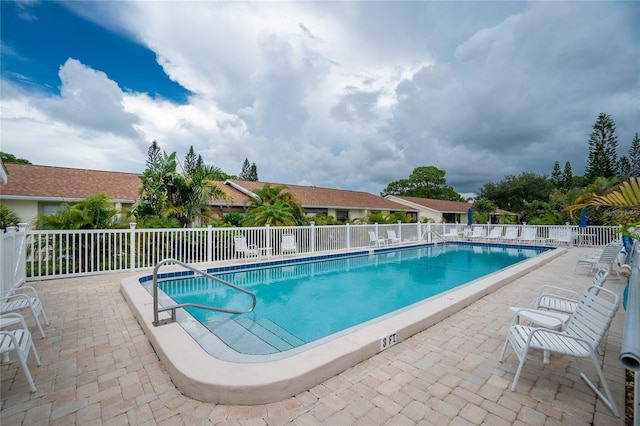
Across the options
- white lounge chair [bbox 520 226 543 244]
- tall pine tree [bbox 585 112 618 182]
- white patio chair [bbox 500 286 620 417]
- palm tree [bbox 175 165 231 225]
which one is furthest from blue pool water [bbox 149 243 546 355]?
tall pine tree [bbox 585 112 618 182]

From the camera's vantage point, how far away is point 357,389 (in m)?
2.75

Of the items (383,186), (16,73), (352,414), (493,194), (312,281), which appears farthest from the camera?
(383,186)

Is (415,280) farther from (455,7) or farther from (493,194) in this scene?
(493,194)

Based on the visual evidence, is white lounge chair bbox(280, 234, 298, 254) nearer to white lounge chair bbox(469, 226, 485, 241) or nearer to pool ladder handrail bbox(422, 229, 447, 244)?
pool ladder handrail bbox(422, 229, 447, 244)

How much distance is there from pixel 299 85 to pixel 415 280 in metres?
11.8

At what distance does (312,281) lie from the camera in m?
8.59

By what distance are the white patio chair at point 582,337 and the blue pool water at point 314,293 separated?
2.87m

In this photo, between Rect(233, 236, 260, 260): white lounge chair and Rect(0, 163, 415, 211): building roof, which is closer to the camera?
Rect(233, 236, 260, 260): white lounge chair

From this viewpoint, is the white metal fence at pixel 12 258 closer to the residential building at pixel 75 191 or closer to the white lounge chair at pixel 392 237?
the residential building at pixel 75 191

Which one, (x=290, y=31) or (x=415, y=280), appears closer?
(x=415, y=280)

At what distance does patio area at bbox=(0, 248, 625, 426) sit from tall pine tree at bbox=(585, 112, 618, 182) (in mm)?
39340

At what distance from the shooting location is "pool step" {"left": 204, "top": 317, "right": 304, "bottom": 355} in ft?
13.4

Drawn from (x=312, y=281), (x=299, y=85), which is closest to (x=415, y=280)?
(x=312, y=281)

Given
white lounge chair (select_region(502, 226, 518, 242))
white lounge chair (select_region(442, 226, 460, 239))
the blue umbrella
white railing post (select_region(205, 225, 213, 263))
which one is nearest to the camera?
white railing post (select_region(205, 225, 213, 263))
